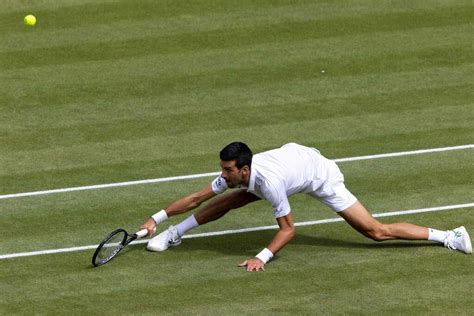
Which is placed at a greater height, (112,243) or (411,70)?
(411,70)

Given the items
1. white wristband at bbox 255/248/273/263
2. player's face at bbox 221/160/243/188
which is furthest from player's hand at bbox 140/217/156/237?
white wristband at bbox 255/248/273/263

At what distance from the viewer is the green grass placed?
15.3 m

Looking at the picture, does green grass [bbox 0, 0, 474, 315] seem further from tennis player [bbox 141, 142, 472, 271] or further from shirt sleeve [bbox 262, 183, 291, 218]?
shirt sleeve [bbox 262, 183, 291, 218]

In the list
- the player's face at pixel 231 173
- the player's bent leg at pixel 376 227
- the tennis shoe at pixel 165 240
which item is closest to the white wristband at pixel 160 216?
the tennis shoe at pixel 165 240

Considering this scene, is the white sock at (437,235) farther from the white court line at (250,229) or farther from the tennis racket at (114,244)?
the tennis racket at (114,244)

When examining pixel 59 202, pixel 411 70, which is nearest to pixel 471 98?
pixel 411 70

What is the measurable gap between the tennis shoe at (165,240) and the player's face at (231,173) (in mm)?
1416

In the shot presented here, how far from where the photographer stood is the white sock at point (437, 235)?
53.2 feet

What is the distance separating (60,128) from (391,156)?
18.9ft

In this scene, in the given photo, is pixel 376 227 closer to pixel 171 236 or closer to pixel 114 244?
pixel 171 236

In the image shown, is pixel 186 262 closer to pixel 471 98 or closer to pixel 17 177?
pixel 17 177

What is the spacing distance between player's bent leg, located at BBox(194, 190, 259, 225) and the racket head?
108 cm

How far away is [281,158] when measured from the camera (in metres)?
15.9

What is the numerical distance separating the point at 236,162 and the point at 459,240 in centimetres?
329
